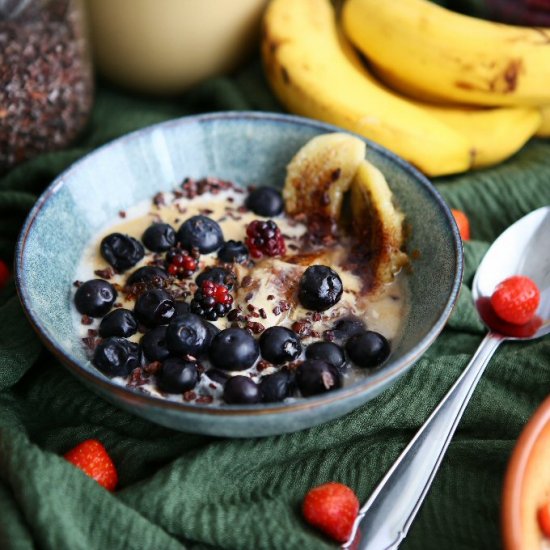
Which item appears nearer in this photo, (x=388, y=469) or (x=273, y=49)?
(x=388, y=469)

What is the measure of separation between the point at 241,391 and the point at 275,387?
5 cm

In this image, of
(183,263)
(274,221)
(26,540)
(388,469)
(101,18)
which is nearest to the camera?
(26,540)

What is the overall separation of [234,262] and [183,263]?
0.28 ft

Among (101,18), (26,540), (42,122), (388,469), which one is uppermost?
(101,18)

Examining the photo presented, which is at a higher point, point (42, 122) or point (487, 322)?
point (42, 122)

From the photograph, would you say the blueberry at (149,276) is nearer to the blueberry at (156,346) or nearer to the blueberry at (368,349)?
the blueberry at (156,346)

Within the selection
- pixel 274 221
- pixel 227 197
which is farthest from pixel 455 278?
pixel 227 197

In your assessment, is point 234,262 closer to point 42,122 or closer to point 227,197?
point 227,197

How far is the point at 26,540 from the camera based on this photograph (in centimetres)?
81

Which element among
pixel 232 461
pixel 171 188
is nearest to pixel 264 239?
pixel 171 188

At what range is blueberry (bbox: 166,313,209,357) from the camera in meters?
0.95

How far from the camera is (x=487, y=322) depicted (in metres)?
1.15

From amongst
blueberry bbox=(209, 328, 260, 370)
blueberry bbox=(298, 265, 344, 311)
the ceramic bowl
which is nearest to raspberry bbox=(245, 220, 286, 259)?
blueberry bbox=(298, 265, 344, 311)

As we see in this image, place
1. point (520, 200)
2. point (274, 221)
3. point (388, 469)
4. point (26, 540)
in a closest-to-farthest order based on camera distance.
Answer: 1. point (26, 540)
2. point (388, 469)
3. point (274, 221)
4. point (520, 200)
